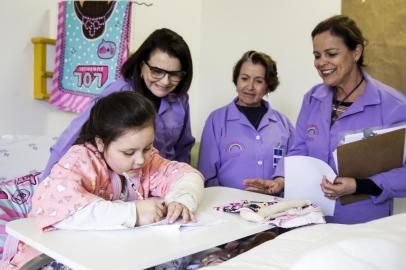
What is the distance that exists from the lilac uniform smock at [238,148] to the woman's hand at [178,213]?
0.85 meters

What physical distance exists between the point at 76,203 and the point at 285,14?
7.02 ft

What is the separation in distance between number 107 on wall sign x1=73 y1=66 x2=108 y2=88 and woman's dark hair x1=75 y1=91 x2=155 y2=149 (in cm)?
115

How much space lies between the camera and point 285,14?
284 cm

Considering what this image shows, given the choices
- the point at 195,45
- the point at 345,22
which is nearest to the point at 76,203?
the point at 345,22

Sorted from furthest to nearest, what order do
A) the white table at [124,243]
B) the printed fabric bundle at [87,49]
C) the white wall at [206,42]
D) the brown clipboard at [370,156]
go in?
the white wall at [206,42]
the printed fabric bundle at [87,49]
the brown clipboard at [370,156]
the white table at [124,243]

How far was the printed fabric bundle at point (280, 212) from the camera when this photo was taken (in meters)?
1.21

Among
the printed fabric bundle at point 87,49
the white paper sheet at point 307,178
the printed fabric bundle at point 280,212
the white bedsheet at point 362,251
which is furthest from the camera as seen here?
the printed fabric bundle at point 87,49

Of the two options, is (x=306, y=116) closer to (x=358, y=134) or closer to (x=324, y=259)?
(x=358, y=134)

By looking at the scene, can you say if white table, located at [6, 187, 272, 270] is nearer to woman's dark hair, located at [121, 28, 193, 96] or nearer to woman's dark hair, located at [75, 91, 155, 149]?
woman's dark hair, located at [75, 91, 155, 149]

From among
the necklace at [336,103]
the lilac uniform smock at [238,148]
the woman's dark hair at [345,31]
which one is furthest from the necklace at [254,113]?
the woman's dark hair at [345,31]

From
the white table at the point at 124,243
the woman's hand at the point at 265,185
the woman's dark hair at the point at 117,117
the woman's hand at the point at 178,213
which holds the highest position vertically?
the woman's dark hair at the point at 117,117

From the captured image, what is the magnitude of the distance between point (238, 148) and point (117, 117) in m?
0.93

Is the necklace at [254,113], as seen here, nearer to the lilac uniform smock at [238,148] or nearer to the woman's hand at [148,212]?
the lilac uniform smock at [238,148]

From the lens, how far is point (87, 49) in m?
2.50
